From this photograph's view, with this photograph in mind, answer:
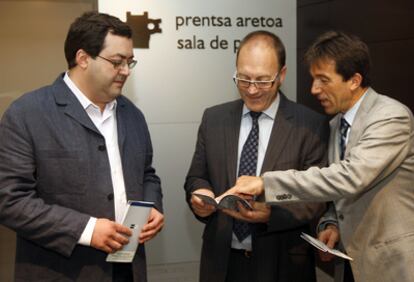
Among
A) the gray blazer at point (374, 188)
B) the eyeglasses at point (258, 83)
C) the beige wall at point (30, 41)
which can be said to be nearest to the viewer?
the gray blazer at point (374, 188)

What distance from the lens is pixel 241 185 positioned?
2.31 m

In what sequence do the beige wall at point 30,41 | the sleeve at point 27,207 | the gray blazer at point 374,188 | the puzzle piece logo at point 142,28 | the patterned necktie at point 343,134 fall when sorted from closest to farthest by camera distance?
1. the sleeve at point 27,207
2. the gray blazer at point 374,188
3. the patterned necktie at point 343,134
4. the puzzle piece logo at point 142,28
5. the beige wall at point 30,41

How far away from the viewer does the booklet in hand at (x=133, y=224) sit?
2053mm

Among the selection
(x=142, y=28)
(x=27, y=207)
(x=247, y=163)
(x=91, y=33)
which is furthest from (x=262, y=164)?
(x=142, y=28)

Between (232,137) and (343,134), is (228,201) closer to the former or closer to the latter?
(232,137)

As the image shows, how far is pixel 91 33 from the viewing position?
2236 millimetres

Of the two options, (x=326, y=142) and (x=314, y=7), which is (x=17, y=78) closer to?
(x=314, y=7)

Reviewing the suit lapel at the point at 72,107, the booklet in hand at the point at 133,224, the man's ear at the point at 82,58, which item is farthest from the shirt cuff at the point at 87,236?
the man's ear at the point at 82,58

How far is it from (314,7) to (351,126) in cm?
298

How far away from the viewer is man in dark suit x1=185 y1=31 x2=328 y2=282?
2523 mm

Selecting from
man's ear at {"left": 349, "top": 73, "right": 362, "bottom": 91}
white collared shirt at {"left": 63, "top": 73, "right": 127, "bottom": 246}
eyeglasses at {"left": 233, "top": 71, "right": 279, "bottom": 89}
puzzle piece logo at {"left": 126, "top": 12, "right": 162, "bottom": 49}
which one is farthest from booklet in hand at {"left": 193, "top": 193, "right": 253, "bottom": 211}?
puzzle piece logo at {"left": 126, "top": 12, "right": 162, "bottom": 49}

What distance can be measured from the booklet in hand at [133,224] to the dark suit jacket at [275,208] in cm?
55

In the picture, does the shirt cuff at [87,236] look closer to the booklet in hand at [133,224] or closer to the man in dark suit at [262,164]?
the booklet in hand at [133,224]

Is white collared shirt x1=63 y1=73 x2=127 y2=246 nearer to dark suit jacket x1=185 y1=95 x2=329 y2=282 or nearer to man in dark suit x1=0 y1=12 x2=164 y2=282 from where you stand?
man in dark suit x1=0 y1=12 x2=164 y2=282
